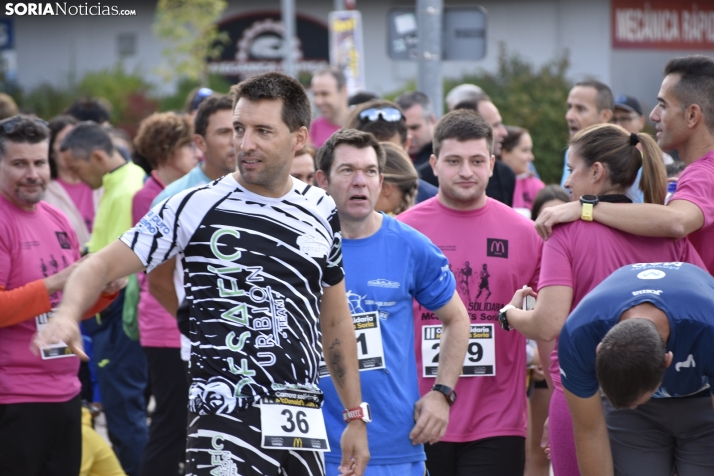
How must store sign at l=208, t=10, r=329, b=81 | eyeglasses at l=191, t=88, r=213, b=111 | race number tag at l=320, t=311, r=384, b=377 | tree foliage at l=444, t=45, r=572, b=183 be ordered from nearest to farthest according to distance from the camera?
1. race number tag at l=320, t=311, r=384, b=377
2. eyeglasses at l=191, t=88, r=213, b=111
3. tree foliage at l=444, t=45, r=572, b=183
4. store sign at l=208, t=10, r=329, b=81

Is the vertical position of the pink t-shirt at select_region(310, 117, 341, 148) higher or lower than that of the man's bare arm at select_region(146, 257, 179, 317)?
higher

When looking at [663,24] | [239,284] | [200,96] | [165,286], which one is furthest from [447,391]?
[663,24]

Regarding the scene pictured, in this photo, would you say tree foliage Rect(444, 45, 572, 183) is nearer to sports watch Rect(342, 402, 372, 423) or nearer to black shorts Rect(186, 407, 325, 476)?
sports watch Rect(342, 402, 372, 423)

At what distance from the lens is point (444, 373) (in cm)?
423

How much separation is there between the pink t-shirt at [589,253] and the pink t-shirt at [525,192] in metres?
4.77

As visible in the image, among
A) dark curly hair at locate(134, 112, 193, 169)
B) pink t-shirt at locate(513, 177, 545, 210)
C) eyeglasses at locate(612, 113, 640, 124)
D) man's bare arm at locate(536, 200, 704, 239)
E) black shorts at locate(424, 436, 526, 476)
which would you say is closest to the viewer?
man's bare arm at locate(536, 200, 704, 239)

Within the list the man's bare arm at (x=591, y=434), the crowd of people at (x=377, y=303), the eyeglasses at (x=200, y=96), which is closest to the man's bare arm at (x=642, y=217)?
the crowd of people at (x=377, y=303)

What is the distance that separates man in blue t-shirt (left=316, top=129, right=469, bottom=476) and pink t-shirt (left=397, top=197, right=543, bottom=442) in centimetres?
51

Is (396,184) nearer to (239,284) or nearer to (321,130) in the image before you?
(239,284)

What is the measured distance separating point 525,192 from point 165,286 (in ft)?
15.5

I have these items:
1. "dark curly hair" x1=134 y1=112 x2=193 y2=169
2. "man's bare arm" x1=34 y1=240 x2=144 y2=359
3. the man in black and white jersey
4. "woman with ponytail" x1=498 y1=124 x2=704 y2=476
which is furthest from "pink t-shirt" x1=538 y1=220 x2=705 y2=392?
"dark curly hair" x1=134 y1=112 x2=193 y2=169

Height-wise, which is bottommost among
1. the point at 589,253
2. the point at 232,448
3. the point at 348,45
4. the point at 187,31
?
the point at 232,448

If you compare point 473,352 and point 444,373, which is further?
point 473,352

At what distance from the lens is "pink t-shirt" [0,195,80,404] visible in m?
4.84
